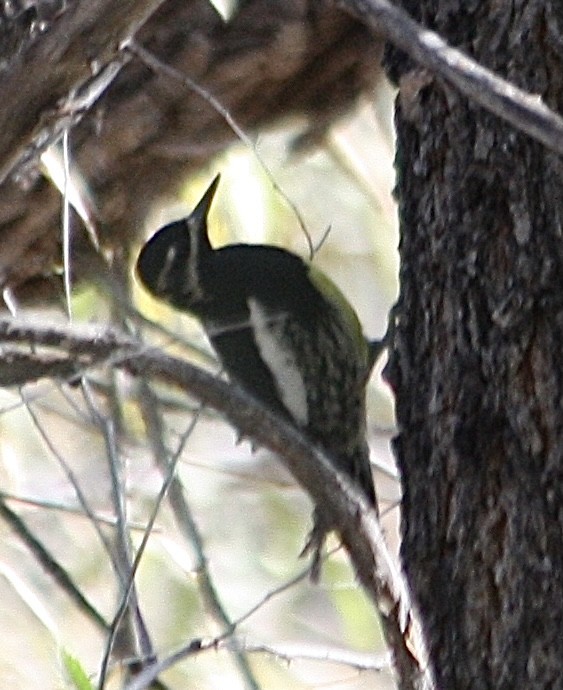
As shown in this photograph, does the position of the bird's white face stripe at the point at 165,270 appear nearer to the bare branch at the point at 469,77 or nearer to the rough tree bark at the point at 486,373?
the rough tree bark at the point at 486,373

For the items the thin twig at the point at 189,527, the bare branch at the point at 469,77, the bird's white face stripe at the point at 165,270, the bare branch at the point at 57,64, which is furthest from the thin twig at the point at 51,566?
the bare branch at the point at 469,77

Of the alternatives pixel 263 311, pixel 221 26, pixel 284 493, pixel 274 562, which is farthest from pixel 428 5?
pixel 274 562

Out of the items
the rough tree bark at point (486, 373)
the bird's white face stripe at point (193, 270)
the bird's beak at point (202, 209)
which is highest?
the bird's beak at point (202, 209)

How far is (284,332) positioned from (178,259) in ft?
0.95

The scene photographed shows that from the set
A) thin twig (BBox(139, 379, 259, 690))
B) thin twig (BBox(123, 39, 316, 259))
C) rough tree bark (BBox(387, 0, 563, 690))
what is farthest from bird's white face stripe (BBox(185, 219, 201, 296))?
rough tree bark (BBox(387, 0, 563, 690))

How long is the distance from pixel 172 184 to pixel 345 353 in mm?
512

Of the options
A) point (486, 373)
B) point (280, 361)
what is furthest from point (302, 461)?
point (280, 361)

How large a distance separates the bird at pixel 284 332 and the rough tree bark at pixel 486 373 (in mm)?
979

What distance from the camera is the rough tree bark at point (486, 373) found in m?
1.97

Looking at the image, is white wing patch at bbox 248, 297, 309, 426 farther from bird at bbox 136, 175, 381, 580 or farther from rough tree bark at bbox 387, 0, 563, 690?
rough tree bark at bbox 387, 0, 563, 690

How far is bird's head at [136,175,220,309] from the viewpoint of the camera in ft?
10.5

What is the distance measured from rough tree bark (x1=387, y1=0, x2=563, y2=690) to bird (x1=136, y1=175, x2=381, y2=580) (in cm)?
98

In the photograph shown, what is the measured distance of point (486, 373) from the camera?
2.03 meters

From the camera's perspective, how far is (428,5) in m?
2.20
